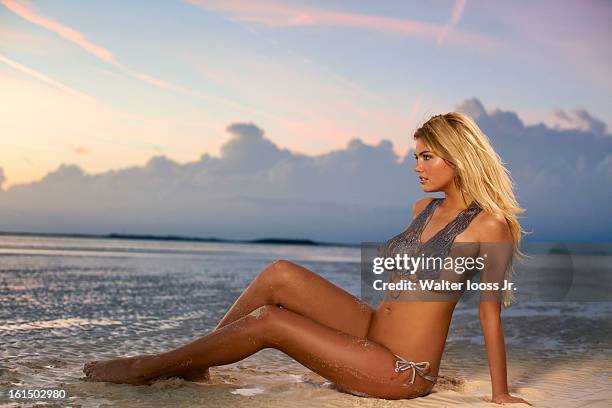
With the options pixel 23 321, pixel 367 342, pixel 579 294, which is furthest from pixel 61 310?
pixel 579 294

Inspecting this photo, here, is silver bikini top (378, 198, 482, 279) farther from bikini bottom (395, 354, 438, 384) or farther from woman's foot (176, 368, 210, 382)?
woman's foot (176, 368, 210, 382)

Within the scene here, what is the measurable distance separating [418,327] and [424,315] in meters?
0.08

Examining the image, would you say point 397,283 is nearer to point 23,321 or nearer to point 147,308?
point 23,321

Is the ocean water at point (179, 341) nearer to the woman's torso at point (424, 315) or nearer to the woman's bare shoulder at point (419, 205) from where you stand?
the woman's torso at point (424, 315)

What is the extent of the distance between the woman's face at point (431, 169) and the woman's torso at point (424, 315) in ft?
0.69

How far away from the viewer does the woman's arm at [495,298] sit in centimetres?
350

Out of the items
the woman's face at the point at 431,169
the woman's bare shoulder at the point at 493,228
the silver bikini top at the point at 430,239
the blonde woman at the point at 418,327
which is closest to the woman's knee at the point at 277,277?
the blonde woman at the point at 418,327

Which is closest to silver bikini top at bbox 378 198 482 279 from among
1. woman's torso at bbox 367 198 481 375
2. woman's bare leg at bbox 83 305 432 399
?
woman's torso at bbox 367 198 481 375

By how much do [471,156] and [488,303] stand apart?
823 millimetres

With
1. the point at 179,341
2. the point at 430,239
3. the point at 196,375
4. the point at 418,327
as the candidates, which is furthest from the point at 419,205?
the point at 179,341

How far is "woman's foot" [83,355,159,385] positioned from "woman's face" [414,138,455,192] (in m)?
1.93

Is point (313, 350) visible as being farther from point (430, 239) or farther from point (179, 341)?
point (179, 341)

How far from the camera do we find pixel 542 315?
9062 millimetres

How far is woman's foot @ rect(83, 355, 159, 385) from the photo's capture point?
3904 millimetres
